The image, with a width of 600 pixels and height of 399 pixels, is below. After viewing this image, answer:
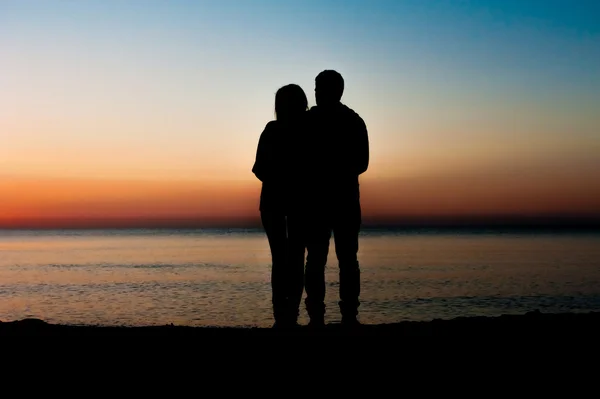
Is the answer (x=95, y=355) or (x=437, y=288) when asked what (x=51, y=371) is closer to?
(x=95, y=355)

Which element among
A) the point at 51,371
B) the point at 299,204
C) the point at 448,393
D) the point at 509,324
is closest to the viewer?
the point at 448,393

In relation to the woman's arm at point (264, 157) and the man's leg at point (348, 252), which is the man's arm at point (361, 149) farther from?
the woman's arm at point (264, 157)

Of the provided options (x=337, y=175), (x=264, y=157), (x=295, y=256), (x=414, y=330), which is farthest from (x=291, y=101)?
(x=414, y=330)

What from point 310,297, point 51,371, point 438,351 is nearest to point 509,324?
point 438,351

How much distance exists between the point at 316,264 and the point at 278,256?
0.40 m

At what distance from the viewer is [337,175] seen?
5945 millimetres

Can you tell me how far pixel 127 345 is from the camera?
490 cm

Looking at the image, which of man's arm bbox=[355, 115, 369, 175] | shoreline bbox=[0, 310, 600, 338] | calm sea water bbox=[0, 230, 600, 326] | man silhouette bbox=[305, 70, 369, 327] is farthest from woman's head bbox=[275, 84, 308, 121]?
calm sea water bbox=[0, 230, 600, 326]

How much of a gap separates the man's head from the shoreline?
84.1 inches

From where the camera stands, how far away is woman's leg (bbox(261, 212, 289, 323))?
6.10 m

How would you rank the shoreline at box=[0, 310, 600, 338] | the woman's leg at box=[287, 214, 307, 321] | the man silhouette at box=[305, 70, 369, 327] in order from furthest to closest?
the woman's leg at box=[287, 214, 307, 321] → the man silhouette at box=[305, 70, 369, 327] → the shoreline at box=[0, 310, 600, 338]

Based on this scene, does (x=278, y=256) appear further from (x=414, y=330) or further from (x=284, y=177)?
(x=414, y=330)

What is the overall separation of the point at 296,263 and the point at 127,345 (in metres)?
1.94

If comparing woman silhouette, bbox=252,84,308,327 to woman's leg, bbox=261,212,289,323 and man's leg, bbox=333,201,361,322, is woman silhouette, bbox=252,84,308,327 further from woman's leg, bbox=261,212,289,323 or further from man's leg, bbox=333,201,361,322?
man's leg, bbox=333,201,361,322
